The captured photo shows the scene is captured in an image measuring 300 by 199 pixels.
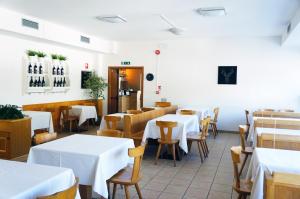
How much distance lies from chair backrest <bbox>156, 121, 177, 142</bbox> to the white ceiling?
2.14m

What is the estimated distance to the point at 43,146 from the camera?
3.19 m

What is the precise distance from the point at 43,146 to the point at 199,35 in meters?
6.26

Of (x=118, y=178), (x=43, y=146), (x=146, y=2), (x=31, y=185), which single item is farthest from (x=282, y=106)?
(x=31, y=185)

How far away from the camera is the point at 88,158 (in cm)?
287

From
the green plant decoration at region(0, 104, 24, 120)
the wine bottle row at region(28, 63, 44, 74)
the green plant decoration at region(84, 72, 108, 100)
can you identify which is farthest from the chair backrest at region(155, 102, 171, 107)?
the green plant decoration at region(0, 104, 24, 120)

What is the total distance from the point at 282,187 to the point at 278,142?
1676mm

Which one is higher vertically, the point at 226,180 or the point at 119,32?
the point at 119,32

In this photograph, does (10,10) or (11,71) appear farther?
(11,71)

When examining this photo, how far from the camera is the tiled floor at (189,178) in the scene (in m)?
3.83

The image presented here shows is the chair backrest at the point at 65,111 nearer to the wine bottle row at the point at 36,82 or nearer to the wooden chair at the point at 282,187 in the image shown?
the wine bottle row at the point at 36,82

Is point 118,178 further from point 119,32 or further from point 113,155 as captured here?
point 119,32

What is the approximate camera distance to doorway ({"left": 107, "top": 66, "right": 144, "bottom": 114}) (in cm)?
1012

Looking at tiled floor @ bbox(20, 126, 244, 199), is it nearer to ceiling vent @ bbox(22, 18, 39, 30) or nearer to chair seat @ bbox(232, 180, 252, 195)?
chair seat @ bbox(232, 180, 252, 195)

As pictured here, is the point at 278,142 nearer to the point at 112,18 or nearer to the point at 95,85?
the point at 112,18
